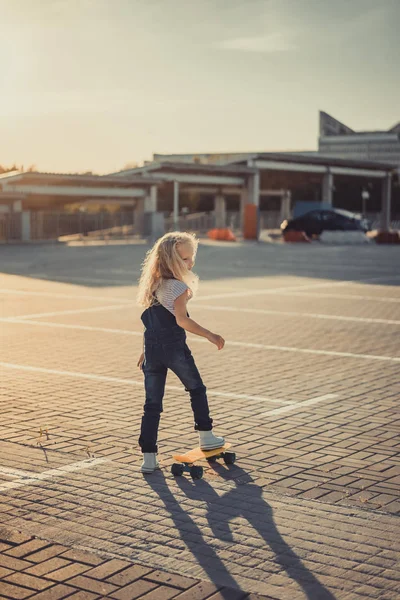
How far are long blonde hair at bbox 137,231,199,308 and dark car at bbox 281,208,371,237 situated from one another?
48505 millimetres

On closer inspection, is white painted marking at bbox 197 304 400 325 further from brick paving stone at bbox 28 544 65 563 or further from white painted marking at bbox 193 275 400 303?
brick paving stone at bbox 28 544 65 563

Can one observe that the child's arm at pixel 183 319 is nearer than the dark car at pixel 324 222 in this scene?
Yes

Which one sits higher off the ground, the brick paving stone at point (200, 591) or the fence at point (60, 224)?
the fence at point (60, 224)

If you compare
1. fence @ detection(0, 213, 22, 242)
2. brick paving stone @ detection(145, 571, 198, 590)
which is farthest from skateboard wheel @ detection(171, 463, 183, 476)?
fence @ detection(0, 213, 22, 242)

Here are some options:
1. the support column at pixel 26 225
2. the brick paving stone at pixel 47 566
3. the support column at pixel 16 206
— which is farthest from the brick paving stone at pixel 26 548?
the support column at pixel 16 206

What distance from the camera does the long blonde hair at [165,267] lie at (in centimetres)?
619

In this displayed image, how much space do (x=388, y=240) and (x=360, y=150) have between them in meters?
88.1

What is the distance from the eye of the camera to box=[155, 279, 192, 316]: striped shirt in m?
6.21

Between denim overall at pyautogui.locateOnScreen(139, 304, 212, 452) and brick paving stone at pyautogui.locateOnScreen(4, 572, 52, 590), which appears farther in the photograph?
denim overall at pyautogui.locateOnScreen(139, 304, 212, 452)

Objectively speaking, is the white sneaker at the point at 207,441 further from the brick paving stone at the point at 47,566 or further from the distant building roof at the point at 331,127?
the distant building roof at the point at 331,127

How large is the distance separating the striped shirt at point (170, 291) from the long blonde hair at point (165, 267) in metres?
0.03

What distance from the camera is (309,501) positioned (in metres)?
5.71

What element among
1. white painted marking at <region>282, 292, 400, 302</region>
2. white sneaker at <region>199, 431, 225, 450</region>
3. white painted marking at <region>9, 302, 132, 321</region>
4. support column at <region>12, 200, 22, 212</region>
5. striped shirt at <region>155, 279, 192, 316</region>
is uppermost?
support column at <region>12, 200, 22, 212</region>

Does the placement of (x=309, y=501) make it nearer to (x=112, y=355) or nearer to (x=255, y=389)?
(x=255, y=389)
